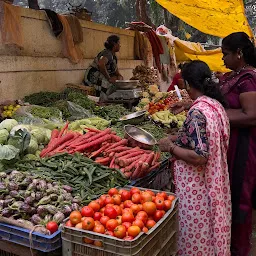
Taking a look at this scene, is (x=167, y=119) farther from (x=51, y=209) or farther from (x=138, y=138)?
(x=51, y=209)

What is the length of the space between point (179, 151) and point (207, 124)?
0.32 m

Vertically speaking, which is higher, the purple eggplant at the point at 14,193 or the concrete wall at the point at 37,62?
the concrete wall at the point at 37,62

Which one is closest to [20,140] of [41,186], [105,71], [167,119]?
[41,186]

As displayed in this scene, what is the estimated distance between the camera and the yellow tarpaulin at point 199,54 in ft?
37.6

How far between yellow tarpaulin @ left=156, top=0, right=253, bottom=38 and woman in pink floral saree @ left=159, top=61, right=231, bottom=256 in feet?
13.1

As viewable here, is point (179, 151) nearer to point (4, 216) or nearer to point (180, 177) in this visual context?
point (180, 177)

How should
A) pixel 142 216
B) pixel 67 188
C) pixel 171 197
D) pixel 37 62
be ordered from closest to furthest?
pixel 142 216, pixel 171 197, pixel 67 188, pixel 37 62

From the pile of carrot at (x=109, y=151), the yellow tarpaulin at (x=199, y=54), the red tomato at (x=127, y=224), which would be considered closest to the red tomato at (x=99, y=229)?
the red tomato at (x=127, y=224)

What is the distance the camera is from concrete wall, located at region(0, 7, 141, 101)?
22.4 ft

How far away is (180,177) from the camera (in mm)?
2932

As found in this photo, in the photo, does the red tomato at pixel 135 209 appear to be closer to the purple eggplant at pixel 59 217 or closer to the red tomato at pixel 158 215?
the red tomato at pixel 158 215

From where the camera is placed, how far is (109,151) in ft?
13.2

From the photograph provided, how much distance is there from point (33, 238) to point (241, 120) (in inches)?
78.5

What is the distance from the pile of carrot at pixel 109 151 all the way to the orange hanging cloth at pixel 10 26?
8.96 ft
